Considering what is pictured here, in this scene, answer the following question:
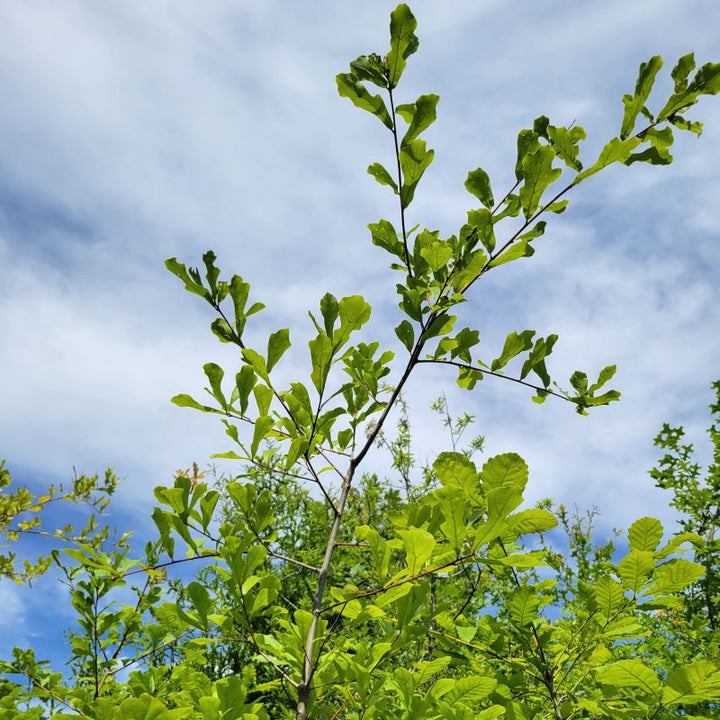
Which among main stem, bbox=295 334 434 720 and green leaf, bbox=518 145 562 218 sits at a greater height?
green leaf, bbox=518 145 562 218

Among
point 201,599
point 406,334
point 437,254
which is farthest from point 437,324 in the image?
point 201,599

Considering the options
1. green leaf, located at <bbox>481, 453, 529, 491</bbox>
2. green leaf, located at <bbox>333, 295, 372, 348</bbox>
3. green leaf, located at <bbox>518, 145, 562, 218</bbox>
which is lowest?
green leaf, located at <bbox>481, 453, 529, 491</bbox>

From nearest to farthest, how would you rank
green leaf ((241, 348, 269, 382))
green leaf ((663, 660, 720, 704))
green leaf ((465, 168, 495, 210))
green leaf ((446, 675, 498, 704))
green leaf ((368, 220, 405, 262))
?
1. green leaf ((663, 660, 720, 704))
2. green leaf ((446, 675, 498, 704))
3. green leaf ((241, 348, 269, 382))
4. green leaf ((465, 168, 495, 210))
5. green leaf ((368, 220, 405, 262))

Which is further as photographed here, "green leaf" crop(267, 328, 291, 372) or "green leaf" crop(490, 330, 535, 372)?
"green leaf" crop(490, 330, 535, 372)

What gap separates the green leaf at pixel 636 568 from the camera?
4.35 ft

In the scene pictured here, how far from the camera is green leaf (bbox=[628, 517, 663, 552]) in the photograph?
1.38 metres

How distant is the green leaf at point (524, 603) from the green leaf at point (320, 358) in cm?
83

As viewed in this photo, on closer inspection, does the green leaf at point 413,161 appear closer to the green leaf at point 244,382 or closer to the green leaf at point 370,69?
the green leaf at point 370,69

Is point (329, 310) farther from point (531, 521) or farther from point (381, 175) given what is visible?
point (531, 521)

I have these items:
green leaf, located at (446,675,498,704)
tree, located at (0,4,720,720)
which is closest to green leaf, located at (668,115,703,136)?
tree, located at (0,4,720,720)

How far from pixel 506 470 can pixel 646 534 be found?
0.44 metres

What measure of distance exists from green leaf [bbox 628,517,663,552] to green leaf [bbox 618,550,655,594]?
0.08 feet

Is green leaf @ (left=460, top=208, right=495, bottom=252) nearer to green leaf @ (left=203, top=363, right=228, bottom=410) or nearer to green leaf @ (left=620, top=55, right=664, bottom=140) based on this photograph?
green leaf @ (left=620, top=55, right=664, bottom=140)

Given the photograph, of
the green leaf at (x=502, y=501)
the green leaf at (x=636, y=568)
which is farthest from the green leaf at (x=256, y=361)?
the green leaf at (x=636, y=568)
